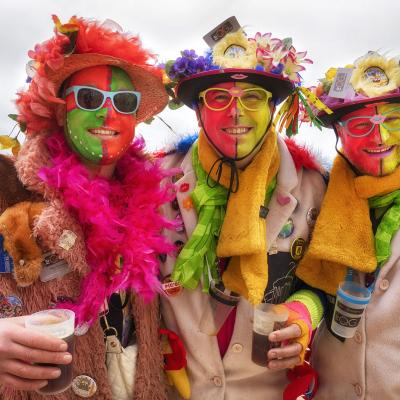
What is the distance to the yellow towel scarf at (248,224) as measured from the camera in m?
2.08

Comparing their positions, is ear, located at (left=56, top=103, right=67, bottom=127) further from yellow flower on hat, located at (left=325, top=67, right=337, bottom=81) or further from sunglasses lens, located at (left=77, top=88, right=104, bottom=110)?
yellow flower on hat, located at (left=325, top=67, right=337, bottom=81)

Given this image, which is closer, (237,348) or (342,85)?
(237,348)

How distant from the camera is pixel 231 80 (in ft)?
7.47

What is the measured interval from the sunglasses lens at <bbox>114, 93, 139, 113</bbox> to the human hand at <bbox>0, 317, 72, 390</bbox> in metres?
1.09

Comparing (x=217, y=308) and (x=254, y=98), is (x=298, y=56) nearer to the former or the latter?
(x=254, y=98)

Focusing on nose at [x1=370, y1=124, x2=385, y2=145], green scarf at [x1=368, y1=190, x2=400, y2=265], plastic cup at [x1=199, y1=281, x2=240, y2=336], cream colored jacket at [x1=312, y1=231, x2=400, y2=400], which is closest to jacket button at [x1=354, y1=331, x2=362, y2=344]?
cream colored jacket at [x1=312, y1=231, x2=400, y2=400]

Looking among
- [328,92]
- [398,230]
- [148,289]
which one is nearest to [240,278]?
[148,289]

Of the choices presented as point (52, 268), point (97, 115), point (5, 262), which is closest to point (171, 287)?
point (52, 268)

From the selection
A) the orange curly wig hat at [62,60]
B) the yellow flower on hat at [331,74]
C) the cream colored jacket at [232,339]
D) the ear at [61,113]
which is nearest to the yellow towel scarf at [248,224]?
the cream colored jacket at [232,339]

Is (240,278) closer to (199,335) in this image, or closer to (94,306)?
(199,335)

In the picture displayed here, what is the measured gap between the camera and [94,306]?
5.87 feet

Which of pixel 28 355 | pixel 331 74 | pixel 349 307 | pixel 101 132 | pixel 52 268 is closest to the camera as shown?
pixel 28 355

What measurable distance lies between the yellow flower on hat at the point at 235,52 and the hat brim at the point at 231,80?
5 centimetres

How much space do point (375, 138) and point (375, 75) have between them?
0.36 m
